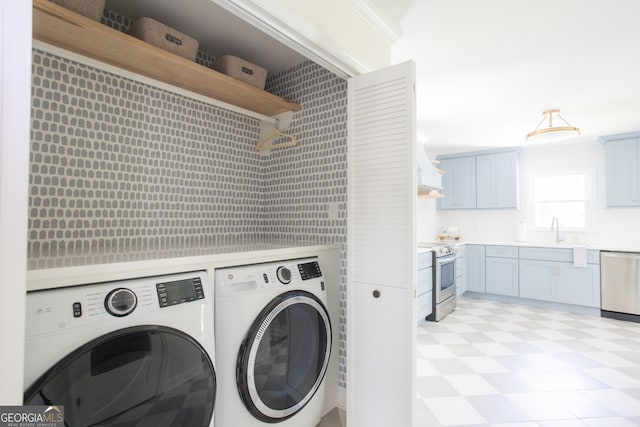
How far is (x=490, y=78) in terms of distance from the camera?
261 cm

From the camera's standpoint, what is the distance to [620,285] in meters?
3.78

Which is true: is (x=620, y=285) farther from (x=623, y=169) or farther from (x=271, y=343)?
(x=271, y=343)

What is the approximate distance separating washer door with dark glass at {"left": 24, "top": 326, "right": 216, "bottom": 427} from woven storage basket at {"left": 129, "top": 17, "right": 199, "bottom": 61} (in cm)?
133

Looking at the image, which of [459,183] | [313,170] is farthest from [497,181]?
[313,170]

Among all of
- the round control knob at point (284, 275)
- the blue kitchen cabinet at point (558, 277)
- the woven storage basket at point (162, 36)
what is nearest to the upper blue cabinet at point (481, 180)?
the blue kitchen cabinet at point (558, 277)

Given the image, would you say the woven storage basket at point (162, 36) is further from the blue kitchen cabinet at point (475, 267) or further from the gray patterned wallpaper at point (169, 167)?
the blue kitchen cabinet at point (475, 267)

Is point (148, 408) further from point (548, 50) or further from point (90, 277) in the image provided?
point (548, 50)

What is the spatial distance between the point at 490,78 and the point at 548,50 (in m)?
0.48

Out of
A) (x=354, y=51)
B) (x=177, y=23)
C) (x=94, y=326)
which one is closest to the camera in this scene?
(x=94, y=326)

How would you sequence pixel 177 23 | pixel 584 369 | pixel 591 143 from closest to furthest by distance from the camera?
pixel 177 23, pixel 584 369, pixel 591 143

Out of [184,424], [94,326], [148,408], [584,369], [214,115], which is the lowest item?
[584,369]

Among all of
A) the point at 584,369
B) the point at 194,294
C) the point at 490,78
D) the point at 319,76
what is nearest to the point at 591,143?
the point at 490,78

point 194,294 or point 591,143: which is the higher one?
point 591,143

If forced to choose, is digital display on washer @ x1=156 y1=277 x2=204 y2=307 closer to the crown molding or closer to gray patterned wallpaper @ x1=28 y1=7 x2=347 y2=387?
gray patterned wallpaper @ x1=28 y1=7 x2=347 y2=387
